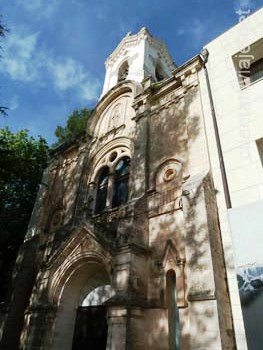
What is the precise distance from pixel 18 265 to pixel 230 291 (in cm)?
938

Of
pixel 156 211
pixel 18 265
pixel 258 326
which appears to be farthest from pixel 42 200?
pixel 258 326

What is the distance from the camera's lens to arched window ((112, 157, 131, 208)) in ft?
37.7

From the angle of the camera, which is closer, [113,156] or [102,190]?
[102,190]

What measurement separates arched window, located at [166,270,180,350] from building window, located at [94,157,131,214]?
165 inches

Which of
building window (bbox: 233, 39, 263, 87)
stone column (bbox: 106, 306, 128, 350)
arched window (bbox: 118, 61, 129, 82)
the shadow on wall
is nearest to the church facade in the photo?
stone column (bbox: 106, 306, 128, 350)

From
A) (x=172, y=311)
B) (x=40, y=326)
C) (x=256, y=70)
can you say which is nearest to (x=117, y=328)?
(x=172, y=311)

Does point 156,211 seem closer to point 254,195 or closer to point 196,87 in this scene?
point 254,195

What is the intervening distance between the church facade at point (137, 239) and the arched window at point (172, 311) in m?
0.03

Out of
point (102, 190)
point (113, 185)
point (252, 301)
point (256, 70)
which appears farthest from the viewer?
point (102, 190)

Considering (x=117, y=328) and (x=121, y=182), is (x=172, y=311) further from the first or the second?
(x=121, y=182)

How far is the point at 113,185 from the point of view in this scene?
12023mm

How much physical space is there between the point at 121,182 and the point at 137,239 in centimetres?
390

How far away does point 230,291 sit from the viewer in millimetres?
6391

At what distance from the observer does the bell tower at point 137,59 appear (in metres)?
17.5
